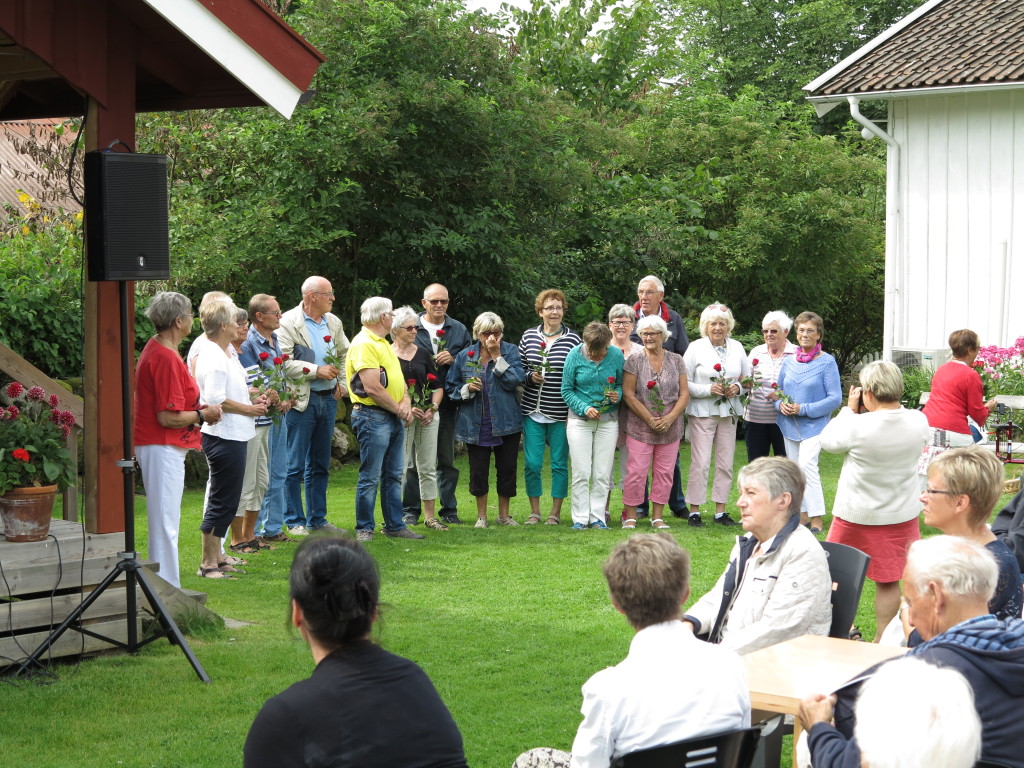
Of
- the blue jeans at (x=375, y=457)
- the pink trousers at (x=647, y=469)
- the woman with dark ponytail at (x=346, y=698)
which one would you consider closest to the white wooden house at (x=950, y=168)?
the pink trousers at (x=647, y=469)

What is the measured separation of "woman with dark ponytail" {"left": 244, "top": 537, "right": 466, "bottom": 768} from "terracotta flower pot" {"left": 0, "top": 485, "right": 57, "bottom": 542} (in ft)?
12.1

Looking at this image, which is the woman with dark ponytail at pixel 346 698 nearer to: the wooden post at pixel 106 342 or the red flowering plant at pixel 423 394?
the wooden post at pixel 106 342

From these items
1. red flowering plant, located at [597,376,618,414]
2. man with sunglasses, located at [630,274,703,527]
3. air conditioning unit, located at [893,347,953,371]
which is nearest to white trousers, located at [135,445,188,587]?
red flowering plant, located at [597,376,618,414]

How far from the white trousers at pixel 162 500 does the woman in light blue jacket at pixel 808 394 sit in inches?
205

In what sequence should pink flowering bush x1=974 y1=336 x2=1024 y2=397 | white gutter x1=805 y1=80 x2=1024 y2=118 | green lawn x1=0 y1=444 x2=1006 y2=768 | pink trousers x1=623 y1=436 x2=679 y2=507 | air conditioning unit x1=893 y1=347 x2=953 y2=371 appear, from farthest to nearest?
1. air conditioning unit x1=893 y1=347 x2=953 y2=371
2. white gutter x1=805 y1=80 x2=1024 y2=118
3. pink flowering bush x1=974 y1=336 x2=1024 y2=397
4. pink trousers x1=623 y1=436 x2=679 y2=507
5. green lawn x1=0 y1=444 x2=1006 y2=768

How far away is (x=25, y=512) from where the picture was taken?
618 centimetres

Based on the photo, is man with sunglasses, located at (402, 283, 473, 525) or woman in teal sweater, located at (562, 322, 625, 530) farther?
man with sunglasses, located at (402, 283, 473, 525)

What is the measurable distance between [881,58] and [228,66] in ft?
40.9

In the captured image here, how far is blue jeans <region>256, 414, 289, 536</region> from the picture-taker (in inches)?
377

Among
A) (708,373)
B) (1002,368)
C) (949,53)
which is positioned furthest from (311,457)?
(949,53)

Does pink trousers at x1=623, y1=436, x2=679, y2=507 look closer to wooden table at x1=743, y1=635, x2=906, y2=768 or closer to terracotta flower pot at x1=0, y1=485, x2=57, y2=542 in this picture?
terracotta flower pot at x1=0, y1=485, x2=57, y2=542

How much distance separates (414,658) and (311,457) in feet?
12.4

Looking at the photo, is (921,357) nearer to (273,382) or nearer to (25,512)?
(273,382)

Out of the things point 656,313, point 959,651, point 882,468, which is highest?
point 656,313
